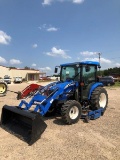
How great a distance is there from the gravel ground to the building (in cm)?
5702

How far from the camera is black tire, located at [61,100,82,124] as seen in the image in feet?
24.6

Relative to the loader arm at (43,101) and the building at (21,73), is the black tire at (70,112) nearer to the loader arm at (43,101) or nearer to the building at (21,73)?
the loader arm at (43,101)

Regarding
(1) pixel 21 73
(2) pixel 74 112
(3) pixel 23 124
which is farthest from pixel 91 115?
(1) pixel 21 73

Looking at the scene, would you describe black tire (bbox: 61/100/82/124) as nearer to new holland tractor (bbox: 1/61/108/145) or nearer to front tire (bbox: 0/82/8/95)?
new holland tractor (bbox: 1/61/108/145)

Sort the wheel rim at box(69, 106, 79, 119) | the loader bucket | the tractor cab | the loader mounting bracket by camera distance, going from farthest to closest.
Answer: the tractor cab
the loader mounting bracket
the wheel rim at box(69, 106, 79, 119)
the loader bucket

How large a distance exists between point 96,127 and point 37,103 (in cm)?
218

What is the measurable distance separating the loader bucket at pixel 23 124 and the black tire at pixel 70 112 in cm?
128

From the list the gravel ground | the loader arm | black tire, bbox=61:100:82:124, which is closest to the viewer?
the gravel ground

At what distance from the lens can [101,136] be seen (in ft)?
21.1

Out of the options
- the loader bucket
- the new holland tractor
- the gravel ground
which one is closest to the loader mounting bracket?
the new holland tractor

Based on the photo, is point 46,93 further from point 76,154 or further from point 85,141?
point 76,154

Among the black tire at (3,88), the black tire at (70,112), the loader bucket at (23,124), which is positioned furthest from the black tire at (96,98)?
the black tire at (3,88)

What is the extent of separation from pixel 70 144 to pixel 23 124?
192cm

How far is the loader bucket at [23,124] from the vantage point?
6043 millimetres
